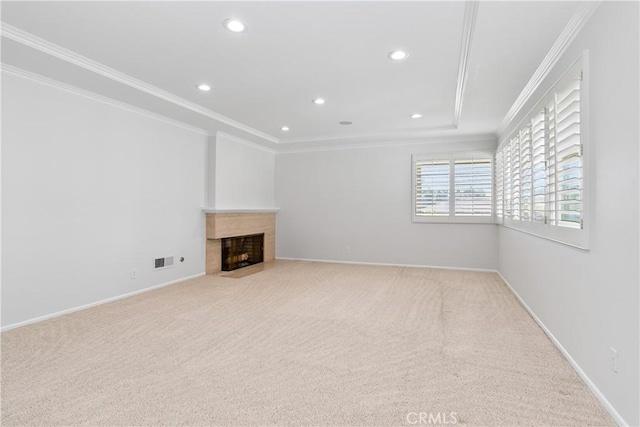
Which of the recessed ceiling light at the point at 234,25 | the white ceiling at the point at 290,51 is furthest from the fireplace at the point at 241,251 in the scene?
the recessed ceiling light at the point at 234,25

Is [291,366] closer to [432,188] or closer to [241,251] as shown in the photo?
[241,251]

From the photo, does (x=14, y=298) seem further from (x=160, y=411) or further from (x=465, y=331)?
(x=465, y=331)

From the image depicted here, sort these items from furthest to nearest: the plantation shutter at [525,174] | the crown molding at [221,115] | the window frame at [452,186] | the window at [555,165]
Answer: the window frame at [452,186] → the plantation shutter at [525,174] → the crown molding at [221,115] → the window at [555,165]

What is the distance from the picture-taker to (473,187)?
6012 millimetres

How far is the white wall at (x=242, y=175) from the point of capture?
571cm

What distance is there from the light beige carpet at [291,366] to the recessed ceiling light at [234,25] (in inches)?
97.1

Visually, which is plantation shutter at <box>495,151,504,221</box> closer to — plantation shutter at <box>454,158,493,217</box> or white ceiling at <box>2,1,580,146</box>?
plantation shutter at <box>454,158,493,217</box>

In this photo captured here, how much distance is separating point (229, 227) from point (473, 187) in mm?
4303

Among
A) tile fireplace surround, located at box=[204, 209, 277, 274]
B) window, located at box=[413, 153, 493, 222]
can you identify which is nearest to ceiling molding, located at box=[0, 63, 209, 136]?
tile fireplace surround, located at box=[204, 209, 277, 274]

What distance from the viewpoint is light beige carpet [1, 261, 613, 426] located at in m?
1.87

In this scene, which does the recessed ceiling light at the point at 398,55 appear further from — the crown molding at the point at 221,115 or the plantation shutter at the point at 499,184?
the plantation shutter at the point at 499,184

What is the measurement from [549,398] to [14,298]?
14.2 ft

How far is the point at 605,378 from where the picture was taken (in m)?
1.94

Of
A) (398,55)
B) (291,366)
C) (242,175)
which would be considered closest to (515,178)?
(398,55)
